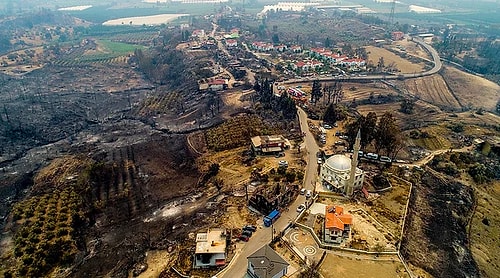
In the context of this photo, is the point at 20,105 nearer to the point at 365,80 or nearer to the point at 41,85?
the point at 41,85

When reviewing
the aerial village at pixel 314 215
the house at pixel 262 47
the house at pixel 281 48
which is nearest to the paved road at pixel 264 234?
→ the aerial village at pixel 314 215

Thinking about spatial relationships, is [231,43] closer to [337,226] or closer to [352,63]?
[352,63]

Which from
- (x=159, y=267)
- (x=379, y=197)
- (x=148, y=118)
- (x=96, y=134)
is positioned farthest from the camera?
(x=148, y=118)

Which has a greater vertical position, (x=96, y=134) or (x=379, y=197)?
(x=379, y=197)

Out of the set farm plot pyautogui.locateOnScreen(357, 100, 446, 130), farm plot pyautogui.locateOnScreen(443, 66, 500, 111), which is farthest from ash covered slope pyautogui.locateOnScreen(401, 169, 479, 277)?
farm plot pyautogui.locateOnScreen(443, 66, 500, 111)

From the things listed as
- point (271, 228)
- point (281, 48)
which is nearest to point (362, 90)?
point (281, 48)

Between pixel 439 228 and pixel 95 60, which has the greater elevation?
pixel 439 228

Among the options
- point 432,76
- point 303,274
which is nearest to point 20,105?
point 303,274
